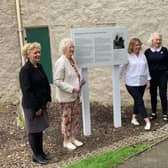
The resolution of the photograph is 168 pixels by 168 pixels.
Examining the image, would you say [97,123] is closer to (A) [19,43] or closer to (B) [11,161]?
(B) [11,161]

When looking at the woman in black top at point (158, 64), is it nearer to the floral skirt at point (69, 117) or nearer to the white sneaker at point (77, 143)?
the floral skirt at point (69, 117)

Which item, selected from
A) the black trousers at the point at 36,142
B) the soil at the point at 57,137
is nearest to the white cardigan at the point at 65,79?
the black trousers at the point at 36,142

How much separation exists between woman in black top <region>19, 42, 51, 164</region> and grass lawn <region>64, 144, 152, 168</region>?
0.69 meters

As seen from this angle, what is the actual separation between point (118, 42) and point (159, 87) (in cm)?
119

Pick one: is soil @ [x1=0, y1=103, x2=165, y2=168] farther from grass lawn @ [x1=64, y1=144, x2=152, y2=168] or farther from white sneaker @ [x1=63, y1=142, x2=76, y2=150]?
grass lawn @ [x1=64, y1=144, x2=152, y2=168]

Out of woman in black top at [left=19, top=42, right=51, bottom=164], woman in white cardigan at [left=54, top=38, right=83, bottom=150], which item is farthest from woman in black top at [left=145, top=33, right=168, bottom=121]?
woman in black top at [left=19, top=42, right=51, bottom=164]

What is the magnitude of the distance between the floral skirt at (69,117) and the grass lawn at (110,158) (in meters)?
0.64

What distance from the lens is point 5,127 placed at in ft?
26.5

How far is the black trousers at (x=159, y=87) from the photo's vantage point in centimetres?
768

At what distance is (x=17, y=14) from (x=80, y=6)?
131 cm

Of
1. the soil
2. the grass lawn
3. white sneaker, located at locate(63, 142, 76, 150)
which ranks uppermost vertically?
the grass lawn

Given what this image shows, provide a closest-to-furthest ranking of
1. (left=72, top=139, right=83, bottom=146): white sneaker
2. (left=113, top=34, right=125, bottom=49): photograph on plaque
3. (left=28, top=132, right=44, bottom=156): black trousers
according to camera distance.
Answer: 1. (left=28, top=132, right=44, bottom=156): black trousers
2. (left=72, top=139, right=83, bottom=146): white sneaker
3. (left=113, top=34, right=125, bottom=49): photograph on plaque

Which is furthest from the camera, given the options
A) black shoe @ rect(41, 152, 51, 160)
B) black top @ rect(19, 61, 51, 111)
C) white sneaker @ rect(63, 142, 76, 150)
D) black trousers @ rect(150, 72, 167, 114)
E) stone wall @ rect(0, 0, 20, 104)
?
stone wall @ rect(0, 0, 20, 104)

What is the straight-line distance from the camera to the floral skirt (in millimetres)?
6604
